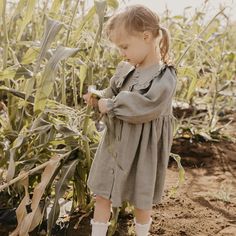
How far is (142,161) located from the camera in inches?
60.1

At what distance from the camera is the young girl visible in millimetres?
1475

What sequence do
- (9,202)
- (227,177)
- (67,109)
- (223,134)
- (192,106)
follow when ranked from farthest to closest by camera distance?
1. (192,106)
2. (223,134)
3. (227,177)
4. (9,202)
5. (67,109)

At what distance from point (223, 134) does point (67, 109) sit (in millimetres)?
1586

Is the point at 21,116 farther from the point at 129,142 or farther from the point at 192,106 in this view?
the point at 192,106

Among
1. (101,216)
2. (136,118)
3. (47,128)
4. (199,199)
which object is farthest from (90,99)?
(199,199)

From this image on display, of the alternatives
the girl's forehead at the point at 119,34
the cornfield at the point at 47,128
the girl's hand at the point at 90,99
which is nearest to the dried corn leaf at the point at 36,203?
the cornfield at the point at 47,128

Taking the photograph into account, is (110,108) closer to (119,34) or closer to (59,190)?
(119,34)

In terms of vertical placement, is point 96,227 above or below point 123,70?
below

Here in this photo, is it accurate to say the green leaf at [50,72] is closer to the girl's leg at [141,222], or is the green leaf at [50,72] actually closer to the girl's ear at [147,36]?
the girl's ear at [147,36]

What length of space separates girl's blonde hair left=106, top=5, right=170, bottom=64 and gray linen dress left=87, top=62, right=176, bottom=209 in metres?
0.12

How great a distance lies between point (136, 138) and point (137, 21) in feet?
1.15

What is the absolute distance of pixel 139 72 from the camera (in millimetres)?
1561

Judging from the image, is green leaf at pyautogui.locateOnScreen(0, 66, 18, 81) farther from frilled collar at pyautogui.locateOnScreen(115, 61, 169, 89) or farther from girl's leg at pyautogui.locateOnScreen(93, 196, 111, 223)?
girl's leg at pyautogui.locateOnScreen(93, 196, 111, 223)

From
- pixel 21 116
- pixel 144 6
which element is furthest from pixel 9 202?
pixel 144 6
